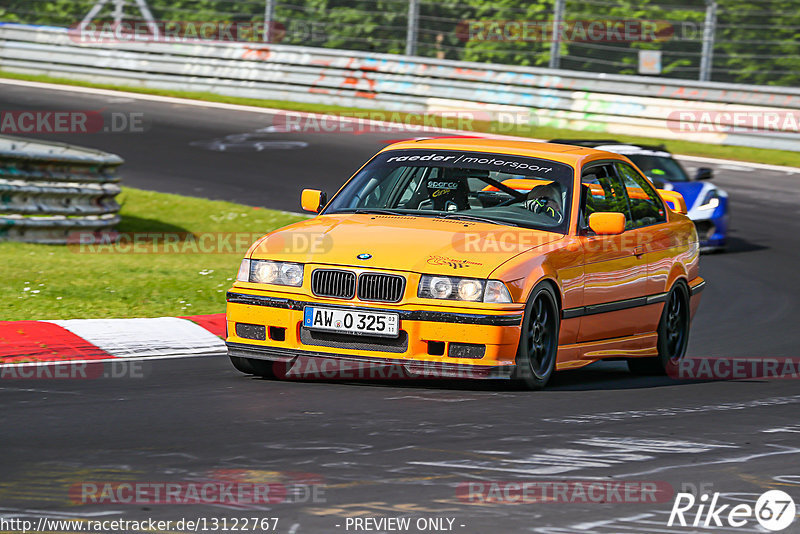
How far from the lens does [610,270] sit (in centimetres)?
884

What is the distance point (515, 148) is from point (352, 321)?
6.90 ft

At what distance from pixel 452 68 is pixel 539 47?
1.64 meters

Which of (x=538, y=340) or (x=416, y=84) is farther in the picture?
(x=416, y=84)

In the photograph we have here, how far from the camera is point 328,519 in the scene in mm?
4887

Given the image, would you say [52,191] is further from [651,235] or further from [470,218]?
→ [651,235]

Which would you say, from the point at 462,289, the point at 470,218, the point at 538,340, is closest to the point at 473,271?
the point at 462,289

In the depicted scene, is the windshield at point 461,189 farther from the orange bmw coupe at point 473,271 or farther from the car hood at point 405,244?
the car hood at point 405,244

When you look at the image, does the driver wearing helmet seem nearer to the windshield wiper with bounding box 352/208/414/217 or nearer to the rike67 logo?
the windshield wiper with bounding box 352/208/414/217

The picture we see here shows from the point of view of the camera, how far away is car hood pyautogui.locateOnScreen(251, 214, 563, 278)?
7719 millimetres

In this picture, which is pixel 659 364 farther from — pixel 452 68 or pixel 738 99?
pixel 452 68

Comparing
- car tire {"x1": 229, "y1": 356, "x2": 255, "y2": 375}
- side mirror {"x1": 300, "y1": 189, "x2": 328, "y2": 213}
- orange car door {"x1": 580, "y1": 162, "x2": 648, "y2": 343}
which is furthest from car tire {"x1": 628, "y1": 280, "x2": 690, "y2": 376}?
car tire {"x1": 229, "y1": 356, "x2": 255, "y2": 375}

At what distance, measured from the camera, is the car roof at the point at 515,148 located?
358 inches

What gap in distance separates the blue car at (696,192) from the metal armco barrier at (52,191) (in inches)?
208

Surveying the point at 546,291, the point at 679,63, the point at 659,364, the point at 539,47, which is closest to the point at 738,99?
the point at 679,63
